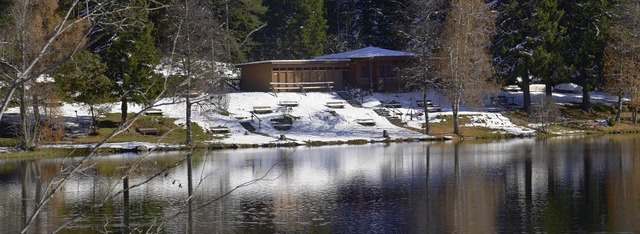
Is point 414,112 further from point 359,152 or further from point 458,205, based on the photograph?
point 458,205

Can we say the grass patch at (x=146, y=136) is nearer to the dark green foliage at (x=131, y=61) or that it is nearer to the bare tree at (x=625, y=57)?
the dark green foliage at (x=131, y=61)

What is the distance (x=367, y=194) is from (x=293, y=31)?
4822 cm

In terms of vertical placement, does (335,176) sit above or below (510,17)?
below

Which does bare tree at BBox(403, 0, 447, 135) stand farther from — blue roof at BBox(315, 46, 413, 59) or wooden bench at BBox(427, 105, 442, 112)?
blue roof at BBox(315, 46, 413, 59)

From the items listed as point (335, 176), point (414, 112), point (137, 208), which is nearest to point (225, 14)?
point (414, 112)

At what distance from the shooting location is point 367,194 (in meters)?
25.5

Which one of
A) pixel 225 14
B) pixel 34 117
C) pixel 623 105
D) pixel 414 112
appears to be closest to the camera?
pixel 34 117

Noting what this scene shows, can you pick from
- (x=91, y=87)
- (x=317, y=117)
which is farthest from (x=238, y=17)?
(x=91, y=87)

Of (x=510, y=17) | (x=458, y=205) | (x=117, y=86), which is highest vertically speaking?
(x=510, y=17)

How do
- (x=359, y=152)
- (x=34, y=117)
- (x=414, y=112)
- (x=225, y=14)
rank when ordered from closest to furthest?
(x=359, y=152) → (x=34, y=117) → (x=414, y=112) → (x=225, y=14)

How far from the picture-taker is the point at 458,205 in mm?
23109

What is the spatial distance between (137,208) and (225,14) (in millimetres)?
45844

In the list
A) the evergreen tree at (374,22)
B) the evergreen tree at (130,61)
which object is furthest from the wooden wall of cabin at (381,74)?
the evergreen tree at (130,61)

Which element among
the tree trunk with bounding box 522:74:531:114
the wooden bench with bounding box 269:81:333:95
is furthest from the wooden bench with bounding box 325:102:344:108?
the tree trunk with bounding box 522:74:531:114
